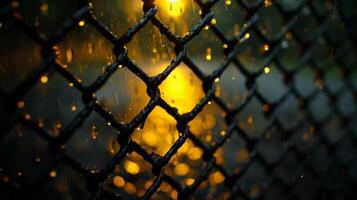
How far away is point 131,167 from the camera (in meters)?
2.61

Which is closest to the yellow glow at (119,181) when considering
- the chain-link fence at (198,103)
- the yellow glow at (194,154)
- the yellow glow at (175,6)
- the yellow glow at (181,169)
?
the chain-link fence at (198,103)

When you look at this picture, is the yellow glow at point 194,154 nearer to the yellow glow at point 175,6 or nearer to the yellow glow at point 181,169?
the yellow glow at point 181,169

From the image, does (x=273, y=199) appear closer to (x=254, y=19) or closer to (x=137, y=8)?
(x=254, y=19)

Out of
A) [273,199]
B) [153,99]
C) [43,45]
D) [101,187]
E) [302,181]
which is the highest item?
[43,45]

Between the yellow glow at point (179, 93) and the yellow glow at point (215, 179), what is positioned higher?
the yellow glow at point (179, 93)

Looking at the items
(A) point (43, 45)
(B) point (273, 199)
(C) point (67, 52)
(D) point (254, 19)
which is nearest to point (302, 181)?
(B) point (273, 199)

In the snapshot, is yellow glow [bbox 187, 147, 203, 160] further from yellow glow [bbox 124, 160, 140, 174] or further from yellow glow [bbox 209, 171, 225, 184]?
yellow glow [bbox 124, 160, 140, 174]

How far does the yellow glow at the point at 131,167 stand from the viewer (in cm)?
254

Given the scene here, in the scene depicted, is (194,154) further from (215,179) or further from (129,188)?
(129,188)

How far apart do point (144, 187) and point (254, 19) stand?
1643 millimetres

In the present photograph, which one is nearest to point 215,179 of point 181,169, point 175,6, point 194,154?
point 181,169

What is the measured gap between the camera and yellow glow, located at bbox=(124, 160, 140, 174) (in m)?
2.54

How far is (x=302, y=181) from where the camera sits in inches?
70.1

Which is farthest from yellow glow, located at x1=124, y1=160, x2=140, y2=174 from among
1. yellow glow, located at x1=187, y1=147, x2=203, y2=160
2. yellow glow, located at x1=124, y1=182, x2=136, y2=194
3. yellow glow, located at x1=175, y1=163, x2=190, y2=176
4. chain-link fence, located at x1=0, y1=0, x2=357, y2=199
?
yellow glow, located at x1=187, y1=147, x2=203, y2=160
